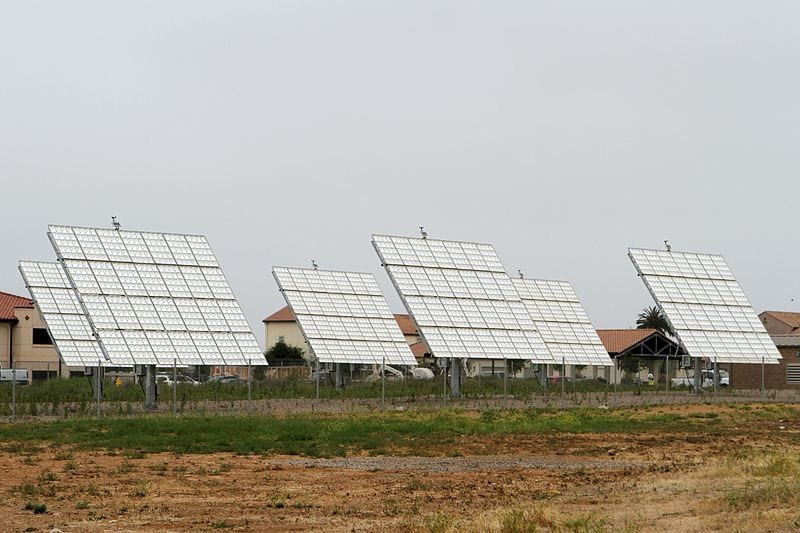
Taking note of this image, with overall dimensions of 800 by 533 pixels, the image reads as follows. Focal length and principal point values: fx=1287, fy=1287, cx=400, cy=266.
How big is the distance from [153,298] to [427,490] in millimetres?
22830

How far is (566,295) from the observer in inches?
2665

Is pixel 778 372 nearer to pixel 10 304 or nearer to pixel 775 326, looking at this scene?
pixel 775 326

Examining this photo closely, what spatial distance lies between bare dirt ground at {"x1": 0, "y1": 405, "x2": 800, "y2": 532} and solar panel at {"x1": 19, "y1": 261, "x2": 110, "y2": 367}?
19.9m

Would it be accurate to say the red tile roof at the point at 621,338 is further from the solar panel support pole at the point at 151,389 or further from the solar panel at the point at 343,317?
the solar panel support pole at the point at 151,389

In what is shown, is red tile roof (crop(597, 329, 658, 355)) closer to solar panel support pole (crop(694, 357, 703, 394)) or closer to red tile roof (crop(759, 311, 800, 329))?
red tile roof (crop(759, 311, 800, 329))

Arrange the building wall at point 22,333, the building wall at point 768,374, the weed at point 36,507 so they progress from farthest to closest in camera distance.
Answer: the building wall at point 22,333
the building wall at point 768,374
the weed at point 36,507

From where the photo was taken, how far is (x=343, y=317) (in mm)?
51469

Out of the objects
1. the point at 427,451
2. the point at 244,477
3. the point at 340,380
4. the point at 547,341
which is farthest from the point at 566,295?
the point at 244,477

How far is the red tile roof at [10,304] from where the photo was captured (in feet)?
272

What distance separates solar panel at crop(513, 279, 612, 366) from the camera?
199 feet

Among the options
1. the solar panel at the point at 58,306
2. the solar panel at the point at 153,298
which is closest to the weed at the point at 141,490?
the solar panel at the point at 153,298

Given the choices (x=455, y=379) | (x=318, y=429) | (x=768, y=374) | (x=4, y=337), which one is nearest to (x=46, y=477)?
(x=318, y=429)

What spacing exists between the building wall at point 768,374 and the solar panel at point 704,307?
40.7 ft

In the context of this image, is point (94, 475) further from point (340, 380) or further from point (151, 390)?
point (340, 380)
